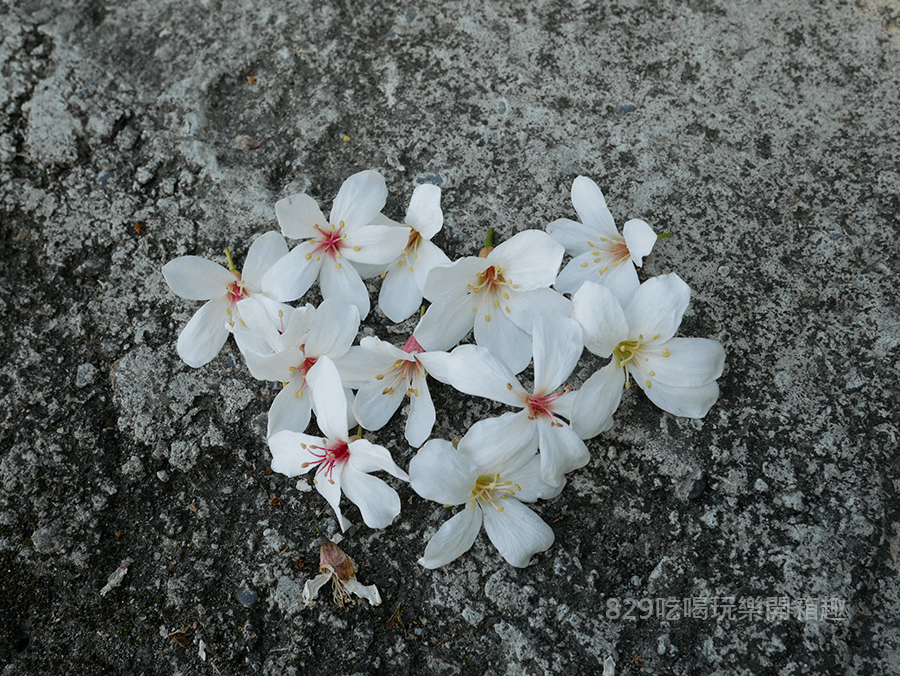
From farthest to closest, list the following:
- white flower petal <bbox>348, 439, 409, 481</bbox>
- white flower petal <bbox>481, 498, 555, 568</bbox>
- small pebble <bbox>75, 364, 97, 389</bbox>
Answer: small pebble <bbox>75, 364, 97, 389</bbox>, white flower petal <bbox>481, 498, 555, 568</bbox>, white flower petal <bbox>348, 439, 409, 481</bbox>

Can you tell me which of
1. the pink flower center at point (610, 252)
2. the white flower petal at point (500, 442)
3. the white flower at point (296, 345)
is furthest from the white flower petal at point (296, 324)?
the pink flower center at point (610, 252)

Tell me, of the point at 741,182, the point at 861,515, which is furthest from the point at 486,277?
the point at 861,515

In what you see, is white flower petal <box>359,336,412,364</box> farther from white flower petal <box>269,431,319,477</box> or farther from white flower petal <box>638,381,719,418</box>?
white flower petal <box>638,381,719,418</box>

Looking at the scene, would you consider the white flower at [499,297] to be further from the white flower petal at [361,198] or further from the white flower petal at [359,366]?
the white flower petal at [361,198]

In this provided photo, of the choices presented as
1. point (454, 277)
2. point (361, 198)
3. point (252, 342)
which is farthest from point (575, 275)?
point (252, 342)

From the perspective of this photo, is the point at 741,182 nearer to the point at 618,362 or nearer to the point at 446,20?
the point at 618,362

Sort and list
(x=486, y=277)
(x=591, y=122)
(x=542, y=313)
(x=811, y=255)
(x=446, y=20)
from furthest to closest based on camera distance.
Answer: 1. (x=446, y=20)
2. (x=591, y=122)
3. (x=811, y=255)
4. (x=486, y=277)
5. (x=542, y=313)

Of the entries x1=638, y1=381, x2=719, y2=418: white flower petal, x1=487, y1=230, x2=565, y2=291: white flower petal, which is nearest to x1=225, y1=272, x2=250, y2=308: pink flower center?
x1=487, y1=230, x2=565, y2=291: white flower petal
